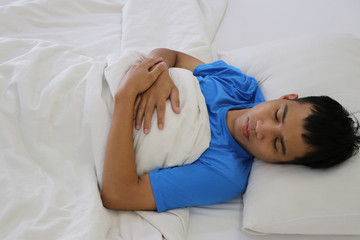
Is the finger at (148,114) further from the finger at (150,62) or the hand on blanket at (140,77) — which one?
the finger at (150,62)

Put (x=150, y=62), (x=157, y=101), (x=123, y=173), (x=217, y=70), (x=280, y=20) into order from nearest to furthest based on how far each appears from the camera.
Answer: (x=123, y=173) < (x=157, y=101) < (x=150, y=62) < (x=217, y=70) < (x=280, y=20)

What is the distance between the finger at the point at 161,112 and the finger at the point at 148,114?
0.7 inches

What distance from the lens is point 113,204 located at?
3.00 feet

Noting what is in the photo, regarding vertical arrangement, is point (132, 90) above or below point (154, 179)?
above

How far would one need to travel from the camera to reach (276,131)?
3.06 ft

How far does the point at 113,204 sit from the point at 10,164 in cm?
30

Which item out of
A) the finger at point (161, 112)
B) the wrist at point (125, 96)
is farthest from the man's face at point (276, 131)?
the wrist at point (125, 96)

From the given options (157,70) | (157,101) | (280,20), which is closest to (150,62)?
(157,70)

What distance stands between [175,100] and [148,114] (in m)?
0.10

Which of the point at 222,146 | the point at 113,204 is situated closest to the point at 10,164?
the point at 113,204

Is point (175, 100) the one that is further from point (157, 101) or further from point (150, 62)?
point (150, 62)

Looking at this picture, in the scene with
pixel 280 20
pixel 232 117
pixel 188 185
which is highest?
pixel 280 20

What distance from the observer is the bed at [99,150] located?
0.84 meters

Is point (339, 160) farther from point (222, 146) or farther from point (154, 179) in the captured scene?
point (154, 179)
